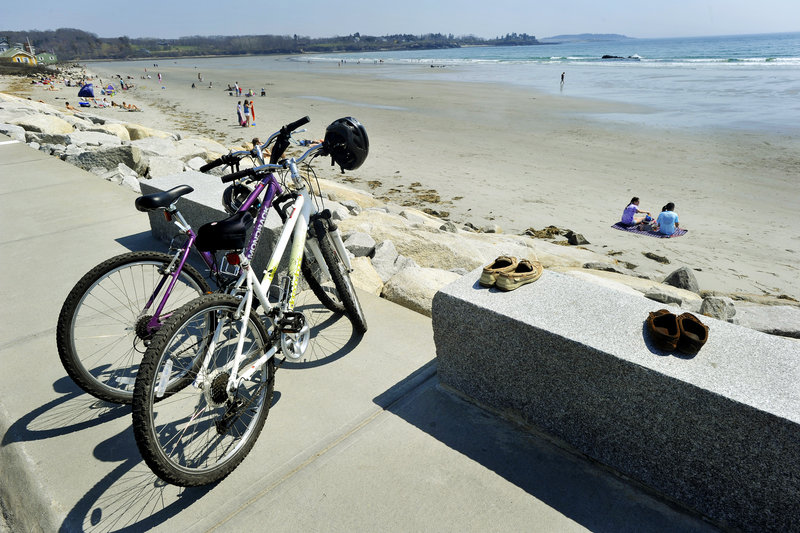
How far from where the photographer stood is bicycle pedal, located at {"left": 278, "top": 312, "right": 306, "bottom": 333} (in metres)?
2.68

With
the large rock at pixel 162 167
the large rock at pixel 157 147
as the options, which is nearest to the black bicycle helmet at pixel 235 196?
the large rock at pixel 162 167

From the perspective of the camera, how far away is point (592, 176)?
47.4 ft

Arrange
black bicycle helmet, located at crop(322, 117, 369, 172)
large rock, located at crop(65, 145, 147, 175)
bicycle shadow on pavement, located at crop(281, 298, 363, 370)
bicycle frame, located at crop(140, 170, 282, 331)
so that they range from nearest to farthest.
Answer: bicycle frame, located at crop(140, 170, 282, 331) → black bicycle helmet, located at crop(322, 117, 369, 172) → bicycle shadow on pavement, located at crop(281, 298, 363, 370) → large rock, located at crop(65, 145, 147, 175)

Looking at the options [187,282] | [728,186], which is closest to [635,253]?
[728,186]

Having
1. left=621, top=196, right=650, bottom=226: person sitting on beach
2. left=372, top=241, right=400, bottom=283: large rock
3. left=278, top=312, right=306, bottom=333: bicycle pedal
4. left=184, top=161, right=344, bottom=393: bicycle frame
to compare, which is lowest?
left=621, top=196, right=650, bottom=226: person sitting on beach

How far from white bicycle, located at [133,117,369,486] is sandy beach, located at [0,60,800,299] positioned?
6890mm

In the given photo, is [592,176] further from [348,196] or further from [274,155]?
[274,155]

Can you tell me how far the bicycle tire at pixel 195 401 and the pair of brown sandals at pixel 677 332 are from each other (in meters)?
1.79

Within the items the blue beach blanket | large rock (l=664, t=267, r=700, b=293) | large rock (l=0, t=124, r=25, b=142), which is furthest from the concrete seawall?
large rock (l=0, t=124, r=25, b=142)

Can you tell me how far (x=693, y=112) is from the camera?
24.3 m

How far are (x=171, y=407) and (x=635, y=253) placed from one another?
8.47 meters

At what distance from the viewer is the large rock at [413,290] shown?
13.3 ft

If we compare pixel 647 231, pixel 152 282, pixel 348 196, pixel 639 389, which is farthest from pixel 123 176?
pixel 647 231

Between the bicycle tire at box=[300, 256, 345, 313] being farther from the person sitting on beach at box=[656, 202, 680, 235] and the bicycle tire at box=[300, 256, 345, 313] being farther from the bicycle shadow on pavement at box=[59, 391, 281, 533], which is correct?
the person sitting on beach at box=[656, 202, 680, 235]
